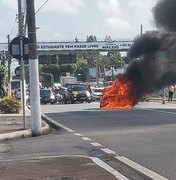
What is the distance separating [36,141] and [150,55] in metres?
7.56

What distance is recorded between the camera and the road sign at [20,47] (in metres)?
18.8

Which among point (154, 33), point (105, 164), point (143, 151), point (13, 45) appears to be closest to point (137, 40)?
point (154, 33)

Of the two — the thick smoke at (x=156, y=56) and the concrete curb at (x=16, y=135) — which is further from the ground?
the thick smoke at (x=156, y=56)

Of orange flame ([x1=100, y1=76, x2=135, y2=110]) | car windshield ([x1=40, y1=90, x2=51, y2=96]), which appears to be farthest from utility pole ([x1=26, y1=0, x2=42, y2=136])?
car windshield ([x1=40, y1=90, x2=51, y2=96])

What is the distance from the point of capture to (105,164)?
37.1ft

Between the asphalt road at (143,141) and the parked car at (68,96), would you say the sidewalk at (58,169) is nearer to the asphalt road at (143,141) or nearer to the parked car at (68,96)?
the asphalt road at (143,141)

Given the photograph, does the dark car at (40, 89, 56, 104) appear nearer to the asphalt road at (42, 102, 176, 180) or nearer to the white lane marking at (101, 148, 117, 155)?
the asphalt road at (42, 102, 176, 180)

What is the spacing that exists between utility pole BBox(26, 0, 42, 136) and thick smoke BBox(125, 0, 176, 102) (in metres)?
7.32

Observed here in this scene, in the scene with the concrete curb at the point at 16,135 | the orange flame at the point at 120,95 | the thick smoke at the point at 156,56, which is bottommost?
the concrete curb at the point at 16,135

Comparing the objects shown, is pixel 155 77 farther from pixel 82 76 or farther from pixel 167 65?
pixel 82 76

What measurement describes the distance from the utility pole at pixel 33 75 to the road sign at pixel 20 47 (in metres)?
0.88

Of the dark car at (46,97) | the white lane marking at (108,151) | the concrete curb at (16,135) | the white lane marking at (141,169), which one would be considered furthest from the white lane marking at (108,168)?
the dark car at (46,97)

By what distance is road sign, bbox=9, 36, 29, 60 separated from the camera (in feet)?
61.8

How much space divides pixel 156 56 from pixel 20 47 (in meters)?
10.2
